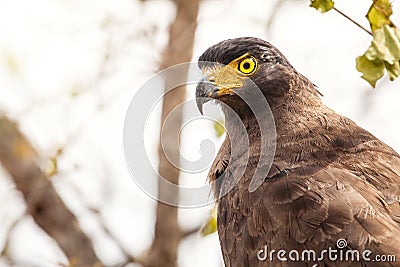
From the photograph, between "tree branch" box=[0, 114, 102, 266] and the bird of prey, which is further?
"tree branch" box=[0, 114, 102, 266]

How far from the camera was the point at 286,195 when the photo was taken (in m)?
6.09

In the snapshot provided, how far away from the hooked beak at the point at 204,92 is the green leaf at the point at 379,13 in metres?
1.94

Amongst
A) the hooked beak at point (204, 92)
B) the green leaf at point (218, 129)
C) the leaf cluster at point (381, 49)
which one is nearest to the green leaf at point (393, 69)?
the leaf cluster at point (381, 49)

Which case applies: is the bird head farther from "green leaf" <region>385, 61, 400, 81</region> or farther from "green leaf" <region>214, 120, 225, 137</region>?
"green leaf" <region>385, 61, 400, 81</region>

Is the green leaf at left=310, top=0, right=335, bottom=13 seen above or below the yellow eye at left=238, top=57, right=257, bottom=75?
above

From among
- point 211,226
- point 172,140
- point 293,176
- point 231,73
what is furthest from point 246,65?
point 172,140

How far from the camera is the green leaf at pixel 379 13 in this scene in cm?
500

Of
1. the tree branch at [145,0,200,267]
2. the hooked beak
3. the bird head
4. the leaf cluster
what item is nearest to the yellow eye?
the bird head

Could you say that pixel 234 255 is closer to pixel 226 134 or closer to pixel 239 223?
pixel 239 223

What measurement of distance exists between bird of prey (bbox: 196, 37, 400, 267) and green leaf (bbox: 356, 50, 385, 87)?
3.56 feet

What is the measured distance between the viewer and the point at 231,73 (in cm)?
690

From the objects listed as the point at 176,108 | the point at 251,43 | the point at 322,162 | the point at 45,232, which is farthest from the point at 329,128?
the point at 45,232

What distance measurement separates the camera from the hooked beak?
6.78 meters

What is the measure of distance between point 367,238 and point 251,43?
→ 192cm
